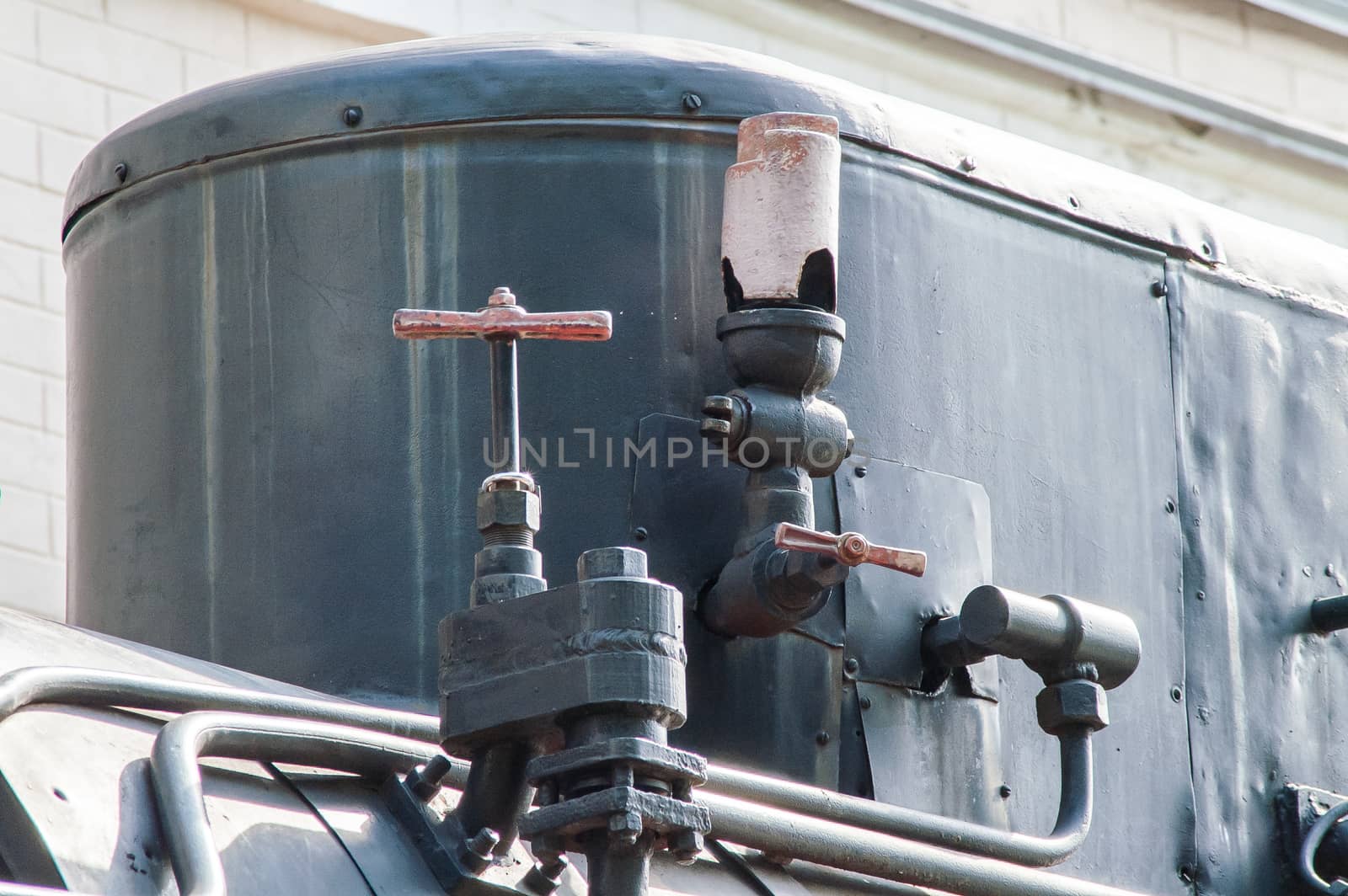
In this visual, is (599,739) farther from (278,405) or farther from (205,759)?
(278,405)

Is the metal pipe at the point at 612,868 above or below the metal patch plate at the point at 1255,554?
below

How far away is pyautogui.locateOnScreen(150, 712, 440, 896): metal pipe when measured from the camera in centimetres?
158

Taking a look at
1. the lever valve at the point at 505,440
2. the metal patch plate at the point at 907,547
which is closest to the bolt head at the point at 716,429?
the metal patch plate at the point at 907,547

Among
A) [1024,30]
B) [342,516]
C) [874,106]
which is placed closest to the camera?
[342,516]

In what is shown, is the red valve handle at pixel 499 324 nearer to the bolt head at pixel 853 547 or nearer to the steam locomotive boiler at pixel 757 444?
the steam locomotive boiler at pixel 757 444

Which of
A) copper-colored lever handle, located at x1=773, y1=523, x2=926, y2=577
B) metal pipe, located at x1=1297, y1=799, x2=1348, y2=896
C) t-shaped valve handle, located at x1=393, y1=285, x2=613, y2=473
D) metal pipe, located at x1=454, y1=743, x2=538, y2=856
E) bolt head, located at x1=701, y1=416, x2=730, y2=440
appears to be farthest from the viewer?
metal pipe, located at x1=1297, y1=799, x2=1348, y2=896

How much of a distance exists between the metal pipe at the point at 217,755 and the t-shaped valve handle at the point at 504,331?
267 millimetres

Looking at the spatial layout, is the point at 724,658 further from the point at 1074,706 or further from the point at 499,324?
the point at 499,324

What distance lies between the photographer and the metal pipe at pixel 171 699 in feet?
5.50

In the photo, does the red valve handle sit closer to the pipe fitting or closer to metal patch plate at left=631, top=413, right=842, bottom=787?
metal patch plate at left=631, top=413, right=842, bottom=787

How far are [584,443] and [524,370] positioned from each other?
10cm

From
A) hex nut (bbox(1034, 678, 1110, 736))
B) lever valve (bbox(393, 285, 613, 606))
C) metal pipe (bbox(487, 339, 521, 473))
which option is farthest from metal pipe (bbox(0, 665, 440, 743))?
hex nut (bbox(1034, 678, 1110, 736))

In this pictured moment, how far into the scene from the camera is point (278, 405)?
2422 mm

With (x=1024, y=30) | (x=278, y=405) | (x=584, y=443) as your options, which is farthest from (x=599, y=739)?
(x=1024, y=30)
